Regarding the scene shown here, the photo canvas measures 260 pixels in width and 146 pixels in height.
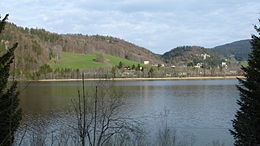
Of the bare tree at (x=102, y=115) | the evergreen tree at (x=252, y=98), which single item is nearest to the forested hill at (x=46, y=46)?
the evergreen tree at (x=252, y=98)

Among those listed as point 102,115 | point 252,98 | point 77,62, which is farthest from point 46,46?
point 102,115

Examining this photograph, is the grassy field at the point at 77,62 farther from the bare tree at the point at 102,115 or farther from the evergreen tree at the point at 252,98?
the bare tree at the point at 102,115

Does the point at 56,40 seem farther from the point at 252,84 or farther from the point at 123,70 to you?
the point at 252,84

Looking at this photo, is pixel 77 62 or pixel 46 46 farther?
pixel 46 46

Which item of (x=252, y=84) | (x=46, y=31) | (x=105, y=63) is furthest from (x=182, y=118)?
(x=46, y=31)

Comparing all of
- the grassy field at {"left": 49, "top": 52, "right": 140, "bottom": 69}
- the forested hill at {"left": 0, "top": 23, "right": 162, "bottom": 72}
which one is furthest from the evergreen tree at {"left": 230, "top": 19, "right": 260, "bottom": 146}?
the grassy field at {"left": 49, "top": 52, "right": 140, "bottom": 69}

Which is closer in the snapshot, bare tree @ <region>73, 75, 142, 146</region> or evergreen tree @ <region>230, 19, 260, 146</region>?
bare tree @ <region>73, 75, 142, 146</region>

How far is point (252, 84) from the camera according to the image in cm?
1088

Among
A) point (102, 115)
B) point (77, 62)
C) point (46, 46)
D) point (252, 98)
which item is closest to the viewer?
point (102, 115)

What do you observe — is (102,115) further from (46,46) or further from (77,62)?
(46,46)

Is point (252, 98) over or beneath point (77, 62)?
beneath

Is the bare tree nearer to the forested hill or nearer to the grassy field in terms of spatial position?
the forested hill

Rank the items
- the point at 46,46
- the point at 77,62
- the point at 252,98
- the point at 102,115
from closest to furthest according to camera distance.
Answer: the point at 102,115 < the point at 252,98 < the point at 77,62 < the point at 46,46

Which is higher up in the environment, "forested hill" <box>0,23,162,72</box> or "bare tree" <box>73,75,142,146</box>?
"forested hill" <box>0,23,162,72</box>
